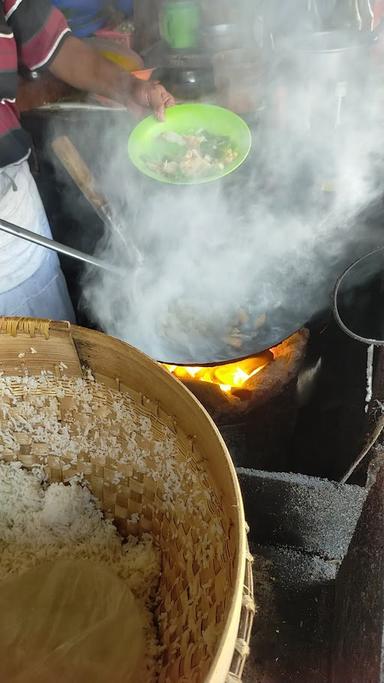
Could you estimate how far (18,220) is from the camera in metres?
2.18

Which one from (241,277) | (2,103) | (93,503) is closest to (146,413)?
(93,503)

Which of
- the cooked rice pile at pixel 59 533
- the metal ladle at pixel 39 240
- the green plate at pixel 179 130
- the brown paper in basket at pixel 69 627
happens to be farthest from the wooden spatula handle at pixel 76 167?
the brown paper in basket at pixel 69 627

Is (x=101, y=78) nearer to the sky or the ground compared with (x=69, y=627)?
nearer to the sky

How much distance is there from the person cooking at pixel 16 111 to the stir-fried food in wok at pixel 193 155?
0.15 metres

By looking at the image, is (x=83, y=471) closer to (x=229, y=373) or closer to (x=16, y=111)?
(x=229, y=373)

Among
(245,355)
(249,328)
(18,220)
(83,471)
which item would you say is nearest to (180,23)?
(18,220)

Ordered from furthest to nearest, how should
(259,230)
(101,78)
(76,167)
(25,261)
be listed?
(101,78), (259,230), (76,167), (25,261)

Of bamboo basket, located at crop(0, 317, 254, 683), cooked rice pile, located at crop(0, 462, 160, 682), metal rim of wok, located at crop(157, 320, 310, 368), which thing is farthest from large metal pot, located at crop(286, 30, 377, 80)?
cooked rice pile, located at crop(0, 462, 160, 682)

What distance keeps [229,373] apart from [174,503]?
0.88 meters

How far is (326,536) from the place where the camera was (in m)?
1.65

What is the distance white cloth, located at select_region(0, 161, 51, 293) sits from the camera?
2.14 meters

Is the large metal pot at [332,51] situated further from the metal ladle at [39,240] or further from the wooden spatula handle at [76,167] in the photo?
the metal ladle at [39,240]

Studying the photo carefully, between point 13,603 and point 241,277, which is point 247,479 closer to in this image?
point 13,603

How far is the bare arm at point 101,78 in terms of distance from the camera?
263cm
